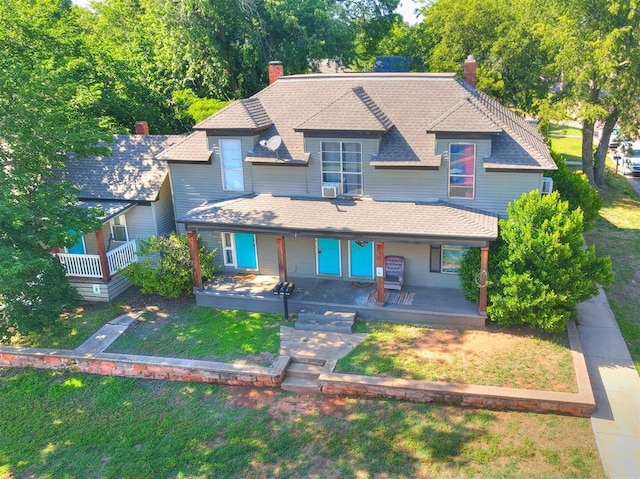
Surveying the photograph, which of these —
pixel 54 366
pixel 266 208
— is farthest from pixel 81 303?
pixel 266 208

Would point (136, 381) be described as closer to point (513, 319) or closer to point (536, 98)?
point (513, 319)

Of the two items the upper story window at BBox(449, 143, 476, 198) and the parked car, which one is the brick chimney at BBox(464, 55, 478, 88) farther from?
the parked car

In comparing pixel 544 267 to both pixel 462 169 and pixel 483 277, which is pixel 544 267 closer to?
pixel 483 277

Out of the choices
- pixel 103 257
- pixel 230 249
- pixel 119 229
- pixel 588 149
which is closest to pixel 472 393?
pixel 230 249

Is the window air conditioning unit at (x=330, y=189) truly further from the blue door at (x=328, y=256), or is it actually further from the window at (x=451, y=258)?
the window at (x=451, y=258)

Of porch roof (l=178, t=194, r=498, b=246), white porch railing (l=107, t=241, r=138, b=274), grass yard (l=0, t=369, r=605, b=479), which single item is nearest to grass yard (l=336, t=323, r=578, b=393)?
grass yard (l=0, t=369, r=605, b=479)

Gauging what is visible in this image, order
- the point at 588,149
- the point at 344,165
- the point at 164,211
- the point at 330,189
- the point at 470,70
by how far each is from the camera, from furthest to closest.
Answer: the point at 588,149
the point at 470,70
the point at 164,211
the point at 330,189
the point at 344,165

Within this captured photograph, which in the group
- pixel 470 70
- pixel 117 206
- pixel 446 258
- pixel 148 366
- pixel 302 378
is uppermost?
pixel 470 70

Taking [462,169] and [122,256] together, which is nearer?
[462,169]
